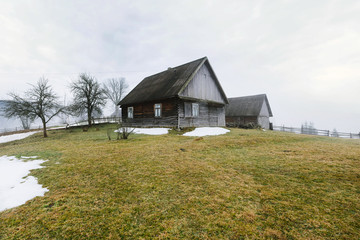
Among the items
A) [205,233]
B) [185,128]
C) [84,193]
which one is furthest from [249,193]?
[185,128]

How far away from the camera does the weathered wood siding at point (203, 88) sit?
16.0 meters

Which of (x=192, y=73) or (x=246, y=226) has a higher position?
(x=192, y=73)

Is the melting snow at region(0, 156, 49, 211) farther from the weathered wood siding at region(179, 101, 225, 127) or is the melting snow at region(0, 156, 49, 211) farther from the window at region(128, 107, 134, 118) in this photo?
the window at region(128, 107, 134, 118)

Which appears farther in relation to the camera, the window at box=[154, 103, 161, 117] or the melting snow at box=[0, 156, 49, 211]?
the window at box=[154, 103, 161, 117]

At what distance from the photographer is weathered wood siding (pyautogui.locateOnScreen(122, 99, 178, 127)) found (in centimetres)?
1529

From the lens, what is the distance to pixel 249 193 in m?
3.14

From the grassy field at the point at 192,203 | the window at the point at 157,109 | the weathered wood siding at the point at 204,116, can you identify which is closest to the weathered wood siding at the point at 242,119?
the weathered wood siding at the point at 204,116

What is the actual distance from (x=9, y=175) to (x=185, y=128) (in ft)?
39.1

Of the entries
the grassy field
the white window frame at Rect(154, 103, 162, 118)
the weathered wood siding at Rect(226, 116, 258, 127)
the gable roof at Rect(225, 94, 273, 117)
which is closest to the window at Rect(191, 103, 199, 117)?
the white window frame at Rect(154, 103, 162, 118)

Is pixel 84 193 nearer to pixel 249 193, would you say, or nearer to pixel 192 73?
pixel 249 193

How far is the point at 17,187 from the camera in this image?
355 cm

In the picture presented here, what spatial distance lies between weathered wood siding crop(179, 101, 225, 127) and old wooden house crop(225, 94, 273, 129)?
795 cm

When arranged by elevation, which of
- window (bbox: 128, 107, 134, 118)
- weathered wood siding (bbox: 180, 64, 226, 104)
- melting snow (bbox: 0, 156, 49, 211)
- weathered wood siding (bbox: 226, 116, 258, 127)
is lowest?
melting snow (bbox: 0, 156, 49, 211)

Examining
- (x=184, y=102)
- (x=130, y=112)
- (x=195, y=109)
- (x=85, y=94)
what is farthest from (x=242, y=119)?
(x=85, y=94)
